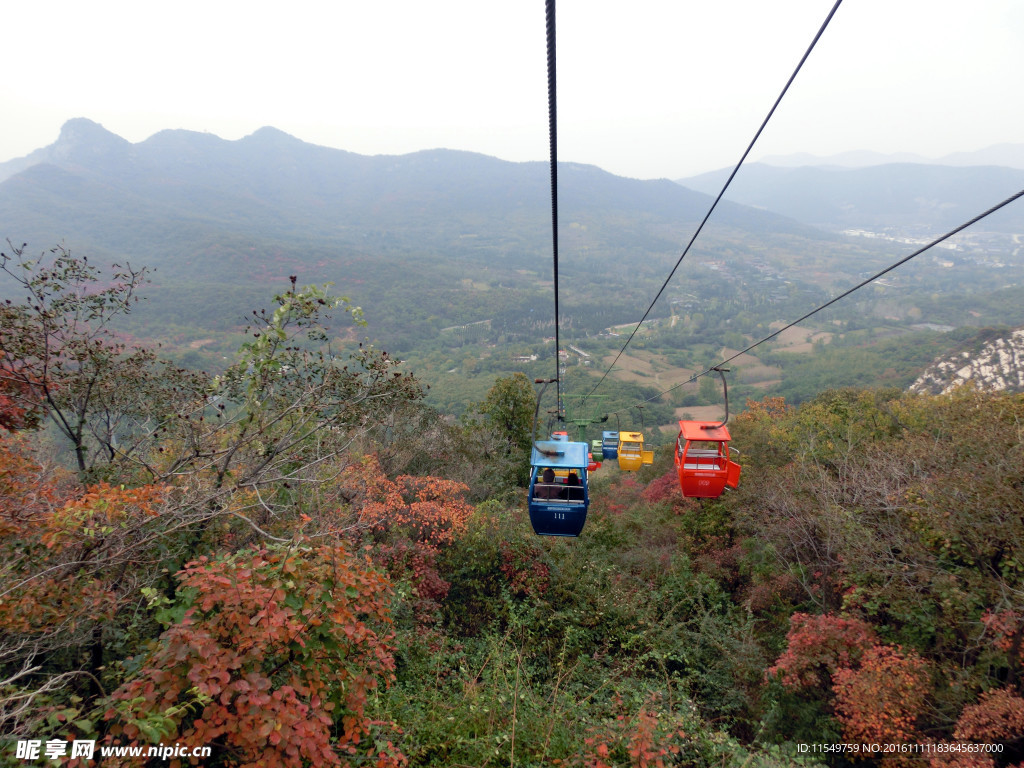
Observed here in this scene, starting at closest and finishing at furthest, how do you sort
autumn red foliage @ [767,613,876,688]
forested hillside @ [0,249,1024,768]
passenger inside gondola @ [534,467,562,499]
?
forested hillside @ [0,249,1024,768] → passenger inside gondola @ [534,467,562,499] → autumn red foliage @ [767,613,876,688]

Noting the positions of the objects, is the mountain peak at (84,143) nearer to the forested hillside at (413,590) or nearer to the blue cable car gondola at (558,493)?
the forested hillside at (413,590)

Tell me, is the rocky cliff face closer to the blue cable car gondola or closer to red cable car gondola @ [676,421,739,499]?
red cable car gondola @ [676,421,739,499]

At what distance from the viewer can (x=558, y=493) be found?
852cm

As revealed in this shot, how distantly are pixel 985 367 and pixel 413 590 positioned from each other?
153 ft

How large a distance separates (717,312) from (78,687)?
131m

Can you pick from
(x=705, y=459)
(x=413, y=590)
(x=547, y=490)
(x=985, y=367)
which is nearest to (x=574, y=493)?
(x=547, y=490)

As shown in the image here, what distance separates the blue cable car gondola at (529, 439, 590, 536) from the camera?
318 inches

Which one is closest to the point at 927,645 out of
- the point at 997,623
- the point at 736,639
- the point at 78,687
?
the point at 997,623

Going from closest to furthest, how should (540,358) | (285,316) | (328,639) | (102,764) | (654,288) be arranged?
(102,764), (328,639), (285,316), (540,358), (654,288)

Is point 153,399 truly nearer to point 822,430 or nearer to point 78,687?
point 78,687

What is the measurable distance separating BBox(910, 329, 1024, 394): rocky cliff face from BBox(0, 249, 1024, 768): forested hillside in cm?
2321

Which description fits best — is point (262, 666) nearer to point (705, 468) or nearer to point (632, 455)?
point (705, 468)

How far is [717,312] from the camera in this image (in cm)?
11994

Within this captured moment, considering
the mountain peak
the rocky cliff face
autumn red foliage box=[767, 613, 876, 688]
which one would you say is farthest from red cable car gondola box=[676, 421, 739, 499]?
the mountain peak
